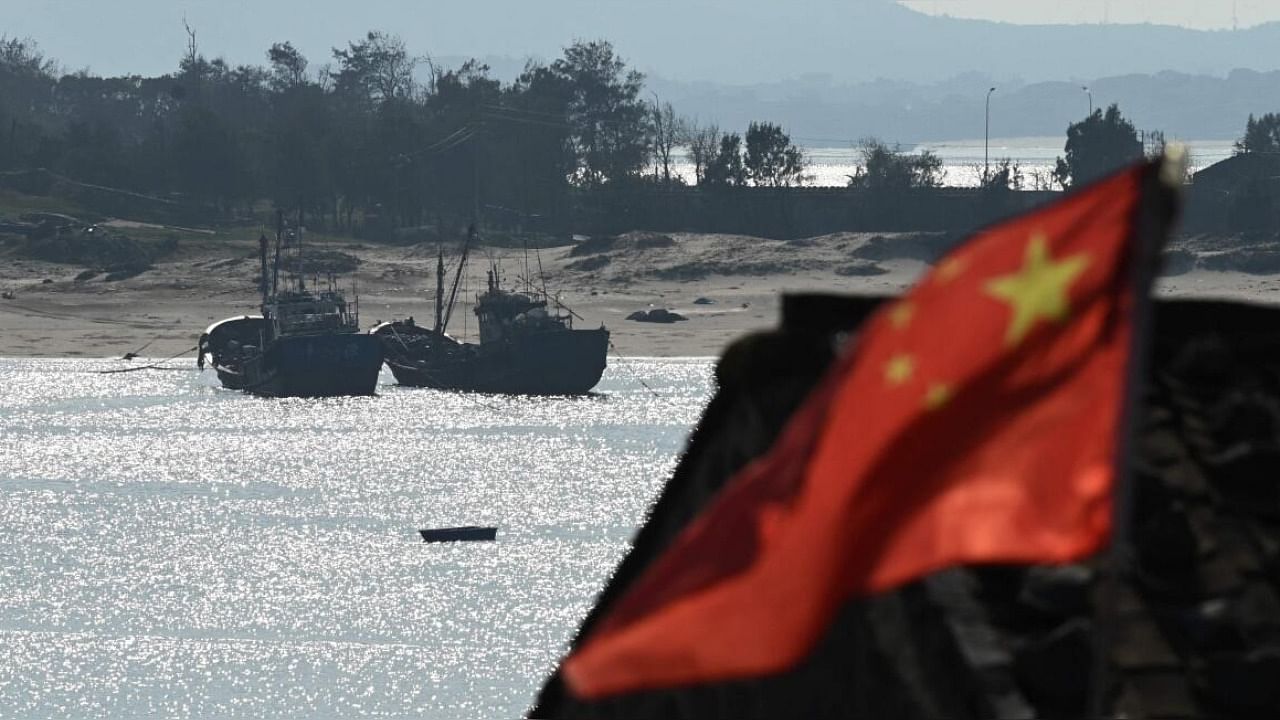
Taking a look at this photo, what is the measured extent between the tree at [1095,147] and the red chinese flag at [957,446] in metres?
170

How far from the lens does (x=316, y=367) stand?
127m

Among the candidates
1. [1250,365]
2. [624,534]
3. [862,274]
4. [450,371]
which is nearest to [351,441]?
[450,371]

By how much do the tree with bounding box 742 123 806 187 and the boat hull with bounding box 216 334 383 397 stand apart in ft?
183

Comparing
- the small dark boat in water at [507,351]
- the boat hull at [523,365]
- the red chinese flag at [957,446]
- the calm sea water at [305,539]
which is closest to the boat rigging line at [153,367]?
the calm sea water at [305,539]

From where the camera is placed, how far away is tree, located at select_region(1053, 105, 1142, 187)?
175 m

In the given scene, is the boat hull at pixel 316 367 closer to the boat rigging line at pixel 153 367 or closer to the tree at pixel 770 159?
the boat rigging line at pixel 153 367

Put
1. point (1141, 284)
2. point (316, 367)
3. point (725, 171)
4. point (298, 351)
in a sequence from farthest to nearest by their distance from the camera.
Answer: point (725, 171) → point (316, 367) → point (298, 351) → point (1141, 284)

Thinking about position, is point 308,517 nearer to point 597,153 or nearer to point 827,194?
point 827,194

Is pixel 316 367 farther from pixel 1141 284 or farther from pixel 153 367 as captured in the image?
pixel 1141 284

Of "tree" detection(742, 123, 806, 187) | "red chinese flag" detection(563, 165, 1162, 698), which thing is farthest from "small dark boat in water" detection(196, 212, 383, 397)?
"red chinese flag" detection(563, 165, 1162, 698)

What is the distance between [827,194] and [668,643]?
164366 millimetres

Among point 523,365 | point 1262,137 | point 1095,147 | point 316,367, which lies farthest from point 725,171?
point 316,367

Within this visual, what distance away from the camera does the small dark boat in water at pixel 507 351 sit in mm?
124000

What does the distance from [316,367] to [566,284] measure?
25184 mm
